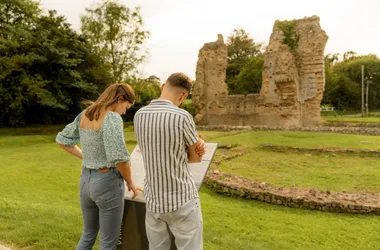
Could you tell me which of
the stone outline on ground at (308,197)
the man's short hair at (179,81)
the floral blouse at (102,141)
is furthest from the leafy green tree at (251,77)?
the man's short hair at (179,81)

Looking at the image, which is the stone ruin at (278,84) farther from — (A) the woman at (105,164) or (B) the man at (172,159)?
(B) the man at (172,159)

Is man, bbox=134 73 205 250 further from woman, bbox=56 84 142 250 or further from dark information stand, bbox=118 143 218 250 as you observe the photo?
dark information stand, bbox=118 143 218 250

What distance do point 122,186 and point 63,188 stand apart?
18.9ft

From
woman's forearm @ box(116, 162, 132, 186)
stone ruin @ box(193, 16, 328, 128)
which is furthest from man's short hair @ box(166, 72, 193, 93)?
stone ruin @ box(193, 16, 328, 128)

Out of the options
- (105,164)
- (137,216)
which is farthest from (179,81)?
(137,216)

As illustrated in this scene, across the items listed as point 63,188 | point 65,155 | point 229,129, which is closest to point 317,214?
point 63,188

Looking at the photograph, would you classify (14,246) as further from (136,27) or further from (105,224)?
(136,27)

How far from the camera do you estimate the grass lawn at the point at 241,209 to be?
463 centimetres

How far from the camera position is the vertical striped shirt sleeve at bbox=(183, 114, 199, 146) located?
240cm

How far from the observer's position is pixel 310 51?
79.0 ft

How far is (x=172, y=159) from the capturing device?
2461 millimetres

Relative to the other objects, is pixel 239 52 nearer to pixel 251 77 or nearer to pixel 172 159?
pixel 251 77

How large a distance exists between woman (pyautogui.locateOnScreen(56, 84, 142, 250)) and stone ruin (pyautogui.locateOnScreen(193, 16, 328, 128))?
20409 mm

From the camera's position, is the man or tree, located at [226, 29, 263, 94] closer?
the man
